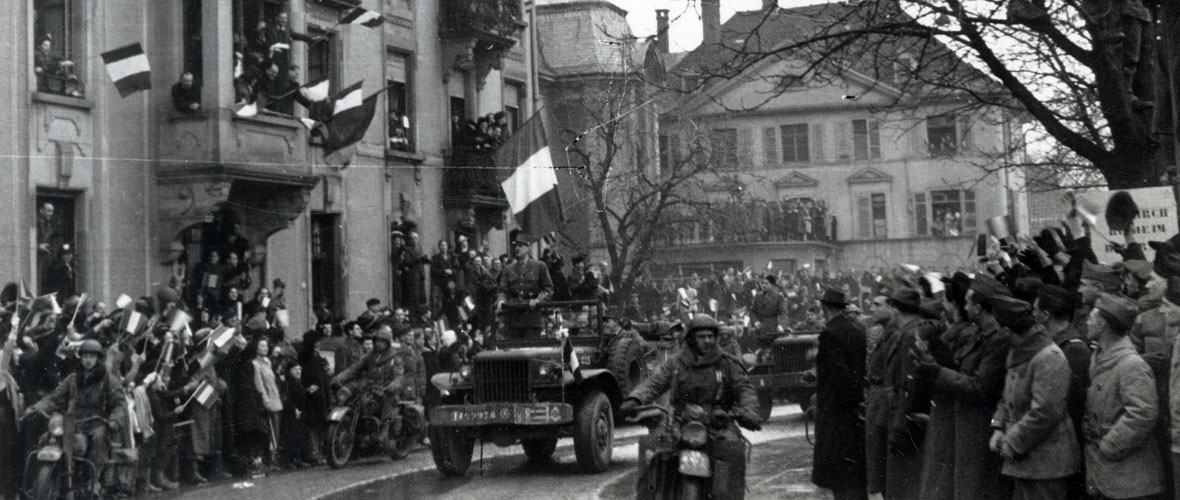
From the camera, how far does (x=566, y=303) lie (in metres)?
16.8

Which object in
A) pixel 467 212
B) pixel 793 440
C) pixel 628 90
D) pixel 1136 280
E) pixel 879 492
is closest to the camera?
pixel 1136 280

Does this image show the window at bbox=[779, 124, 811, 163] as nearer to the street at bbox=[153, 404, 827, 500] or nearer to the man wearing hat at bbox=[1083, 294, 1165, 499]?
the street at bbox=[153, 404, 827, 500]

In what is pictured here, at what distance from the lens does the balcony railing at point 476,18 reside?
95.3ft

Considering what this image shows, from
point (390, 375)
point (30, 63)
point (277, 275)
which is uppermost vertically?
point (30, 63)

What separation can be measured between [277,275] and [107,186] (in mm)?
4140

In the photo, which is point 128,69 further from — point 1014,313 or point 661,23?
point 1014,313

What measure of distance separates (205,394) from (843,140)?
12.8 metres

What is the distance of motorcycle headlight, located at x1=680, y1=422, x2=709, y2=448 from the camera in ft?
29.9

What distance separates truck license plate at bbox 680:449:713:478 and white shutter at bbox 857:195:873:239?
1354cm

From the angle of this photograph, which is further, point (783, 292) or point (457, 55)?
point (457, 55)

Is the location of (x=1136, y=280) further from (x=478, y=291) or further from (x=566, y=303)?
(x=478, y=291)

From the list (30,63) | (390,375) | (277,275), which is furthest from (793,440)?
→ (30,63)

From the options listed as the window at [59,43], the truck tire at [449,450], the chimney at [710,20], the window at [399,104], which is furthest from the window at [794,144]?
the window at [59,43]

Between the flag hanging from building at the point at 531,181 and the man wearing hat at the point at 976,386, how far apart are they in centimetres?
1256
